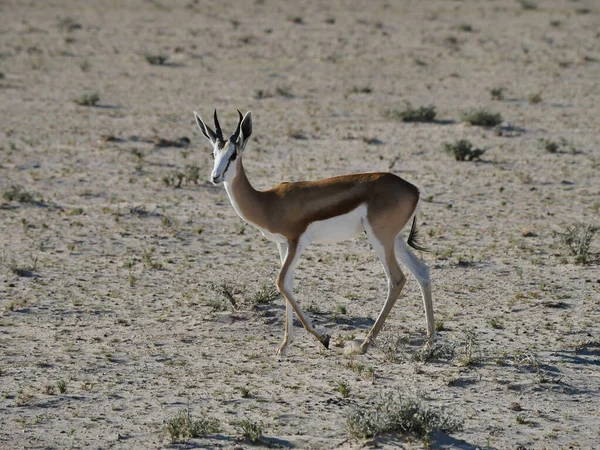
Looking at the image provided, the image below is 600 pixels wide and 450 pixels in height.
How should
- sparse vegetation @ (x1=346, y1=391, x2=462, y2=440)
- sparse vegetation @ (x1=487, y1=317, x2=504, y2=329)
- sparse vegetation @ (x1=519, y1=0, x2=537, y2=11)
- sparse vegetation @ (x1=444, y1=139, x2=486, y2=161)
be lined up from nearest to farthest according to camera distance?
sparse vegetation @ (x1=346, y1=391, x2=462, y2=440), sparse vegetation @ (x1=487, y1=317, x2=504, y2=329), sparse vegetation @ (x1=444, y1=139, x2=486, y2=161), sparse vegetation @ (x1=519, y1=0, x2=537, y2=11)

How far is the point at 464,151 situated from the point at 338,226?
8012 mm

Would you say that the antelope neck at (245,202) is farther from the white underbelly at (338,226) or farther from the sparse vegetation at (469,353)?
the sparse vegetation at (469,353)

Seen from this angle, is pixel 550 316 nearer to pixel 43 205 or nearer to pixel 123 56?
pixel 43 205

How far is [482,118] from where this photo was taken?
18.8 m

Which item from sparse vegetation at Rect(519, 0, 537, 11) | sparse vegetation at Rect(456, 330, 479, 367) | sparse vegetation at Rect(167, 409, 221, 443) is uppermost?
sparse vegetation at Rect(519, 0, 537, 11)

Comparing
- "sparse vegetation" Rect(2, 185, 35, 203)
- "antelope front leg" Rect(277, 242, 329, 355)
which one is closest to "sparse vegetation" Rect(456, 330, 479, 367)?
"antelope front leg" Rect(277, 242, 329, 355)

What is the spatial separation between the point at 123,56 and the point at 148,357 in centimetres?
2012

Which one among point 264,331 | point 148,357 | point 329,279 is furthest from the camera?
point 329,279

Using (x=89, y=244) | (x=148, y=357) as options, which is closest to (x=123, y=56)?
(x=89, y=244)

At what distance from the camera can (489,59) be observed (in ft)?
89.0

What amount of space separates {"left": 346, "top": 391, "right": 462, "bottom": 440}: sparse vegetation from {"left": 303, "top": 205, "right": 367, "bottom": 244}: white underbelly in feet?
6.35

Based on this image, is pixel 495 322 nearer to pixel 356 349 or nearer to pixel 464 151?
pixel 356 349

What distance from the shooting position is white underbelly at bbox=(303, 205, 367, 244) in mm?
8602

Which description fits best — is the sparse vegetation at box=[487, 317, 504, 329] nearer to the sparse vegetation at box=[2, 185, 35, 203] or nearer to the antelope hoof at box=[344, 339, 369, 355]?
the antelope hoof at box=[344, 339, 369, 355]
